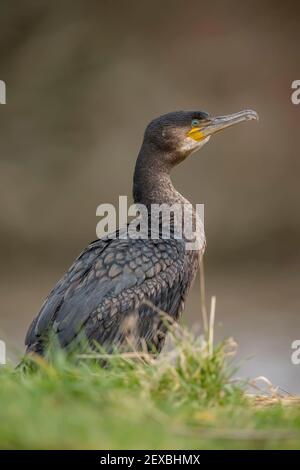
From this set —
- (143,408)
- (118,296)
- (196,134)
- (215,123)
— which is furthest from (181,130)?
(143,408)

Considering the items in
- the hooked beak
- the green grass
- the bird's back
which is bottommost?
the green grass

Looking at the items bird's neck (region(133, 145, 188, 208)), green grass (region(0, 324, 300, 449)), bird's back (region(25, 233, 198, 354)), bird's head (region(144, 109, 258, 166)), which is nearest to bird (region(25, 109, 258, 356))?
bird's back (region(25, 233, 198, 354))

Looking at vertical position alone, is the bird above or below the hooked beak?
below

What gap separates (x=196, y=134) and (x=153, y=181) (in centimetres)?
45

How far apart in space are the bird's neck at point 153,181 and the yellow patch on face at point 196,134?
0.71 ft

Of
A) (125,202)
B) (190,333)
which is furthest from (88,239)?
(190,333)

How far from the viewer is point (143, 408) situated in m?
5.62

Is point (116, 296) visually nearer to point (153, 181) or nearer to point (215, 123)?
point (153, 181)

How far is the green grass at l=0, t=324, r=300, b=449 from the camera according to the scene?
535 cm

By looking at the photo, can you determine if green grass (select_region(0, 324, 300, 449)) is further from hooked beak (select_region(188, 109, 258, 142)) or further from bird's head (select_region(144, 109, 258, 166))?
hooked beak (select_region(188, 109, 258, 142))

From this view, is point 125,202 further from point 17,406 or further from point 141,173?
point 17,406

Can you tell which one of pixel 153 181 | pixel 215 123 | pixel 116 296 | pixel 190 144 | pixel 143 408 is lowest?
pixel 143 408

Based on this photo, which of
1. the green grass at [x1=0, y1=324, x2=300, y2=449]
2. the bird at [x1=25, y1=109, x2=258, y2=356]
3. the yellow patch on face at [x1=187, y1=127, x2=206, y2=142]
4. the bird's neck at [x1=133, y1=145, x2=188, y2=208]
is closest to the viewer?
the green grass at [x1=0, y1=324, x2=300, y2=449]

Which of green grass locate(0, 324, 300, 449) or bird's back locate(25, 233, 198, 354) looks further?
bird's back locate(25, 233, 198, 354)
